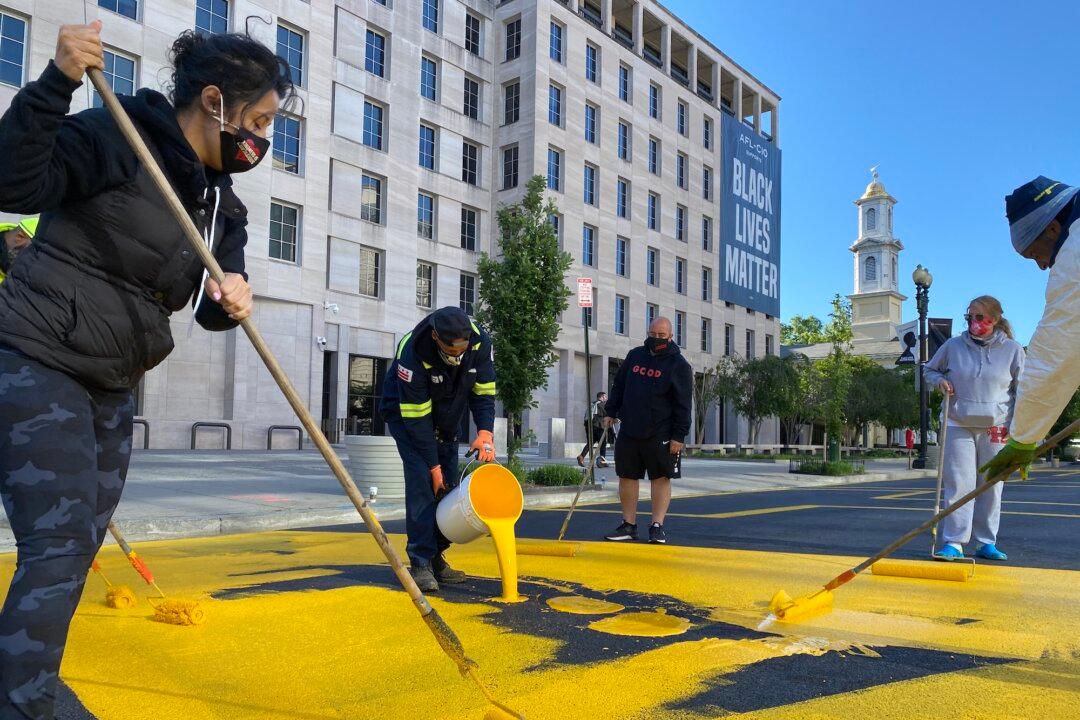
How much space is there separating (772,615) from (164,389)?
72.9 feet

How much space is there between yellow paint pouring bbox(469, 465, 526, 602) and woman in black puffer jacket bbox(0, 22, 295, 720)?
7.71 feet

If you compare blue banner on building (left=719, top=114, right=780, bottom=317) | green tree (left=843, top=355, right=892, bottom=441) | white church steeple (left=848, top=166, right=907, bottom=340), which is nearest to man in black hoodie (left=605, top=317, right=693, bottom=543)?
blue banner on building (left=719, top=114, right=780, bottom=317)

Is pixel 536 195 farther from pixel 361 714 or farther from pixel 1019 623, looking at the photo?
pixel 361 714

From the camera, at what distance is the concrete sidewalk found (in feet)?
25.4

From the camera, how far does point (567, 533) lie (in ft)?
26.1

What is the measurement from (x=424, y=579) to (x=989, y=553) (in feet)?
15.2

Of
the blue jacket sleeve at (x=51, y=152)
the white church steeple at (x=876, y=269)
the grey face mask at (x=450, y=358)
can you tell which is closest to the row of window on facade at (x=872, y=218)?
the white church steeple at (x=876, y=269)

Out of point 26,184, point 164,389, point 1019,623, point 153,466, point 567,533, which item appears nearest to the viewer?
point 26,184

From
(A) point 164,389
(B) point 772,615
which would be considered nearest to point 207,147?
(B) point 772,615

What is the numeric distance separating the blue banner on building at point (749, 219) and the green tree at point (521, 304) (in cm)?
3539

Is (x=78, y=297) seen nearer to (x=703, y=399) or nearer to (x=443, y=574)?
(x=443, y=574)

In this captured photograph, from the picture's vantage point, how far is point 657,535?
7.18 meters

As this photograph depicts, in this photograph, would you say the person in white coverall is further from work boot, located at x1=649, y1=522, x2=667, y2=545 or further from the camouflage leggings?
work boot, located at x1=649, y1=522, x2=667, y2=545

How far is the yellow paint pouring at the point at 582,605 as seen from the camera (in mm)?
4273
